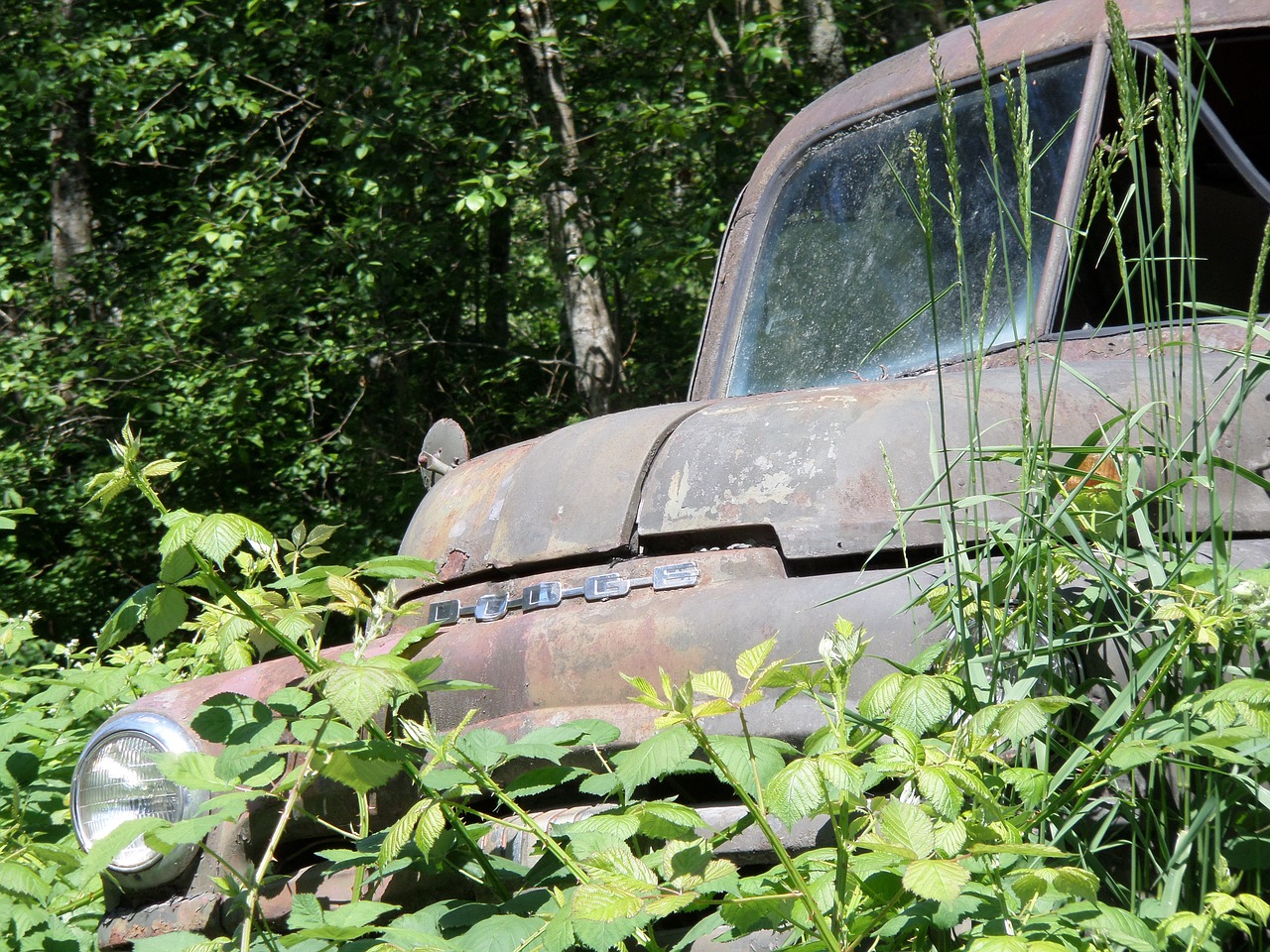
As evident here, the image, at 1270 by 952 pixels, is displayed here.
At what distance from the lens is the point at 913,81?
3354mm

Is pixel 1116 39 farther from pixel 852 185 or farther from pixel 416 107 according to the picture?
pixel 416 107

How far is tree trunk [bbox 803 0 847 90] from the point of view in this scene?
699cm

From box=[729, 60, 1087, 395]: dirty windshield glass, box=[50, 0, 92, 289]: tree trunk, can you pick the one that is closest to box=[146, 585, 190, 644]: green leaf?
box=[729, 60, 1087, 395]: dirty windshield glass

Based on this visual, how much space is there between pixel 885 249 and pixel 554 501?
1.23m

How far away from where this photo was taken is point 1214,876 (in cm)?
146

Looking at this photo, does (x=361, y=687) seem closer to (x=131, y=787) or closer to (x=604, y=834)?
(x=604, y=834)

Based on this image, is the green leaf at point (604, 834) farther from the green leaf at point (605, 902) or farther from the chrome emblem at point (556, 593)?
the chrome emblem at point (556, 593)

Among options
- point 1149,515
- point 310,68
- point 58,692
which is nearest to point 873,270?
point 1149,515

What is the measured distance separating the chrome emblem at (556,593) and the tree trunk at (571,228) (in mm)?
5472

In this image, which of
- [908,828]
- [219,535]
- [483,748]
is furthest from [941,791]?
[219,535]

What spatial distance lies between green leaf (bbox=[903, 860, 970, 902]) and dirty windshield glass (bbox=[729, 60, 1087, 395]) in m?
1.55

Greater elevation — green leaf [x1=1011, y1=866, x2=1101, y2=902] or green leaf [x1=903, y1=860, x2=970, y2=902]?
green leaf [x1=903, y1=860, x2=970, y2=902]

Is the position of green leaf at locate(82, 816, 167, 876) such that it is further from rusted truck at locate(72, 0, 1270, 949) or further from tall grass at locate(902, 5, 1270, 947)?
tall grass at locate(902, 5, 1270, 947)

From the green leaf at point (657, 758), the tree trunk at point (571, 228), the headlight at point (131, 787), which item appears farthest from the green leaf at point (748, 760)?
the tree trunk at point (571, 228)
